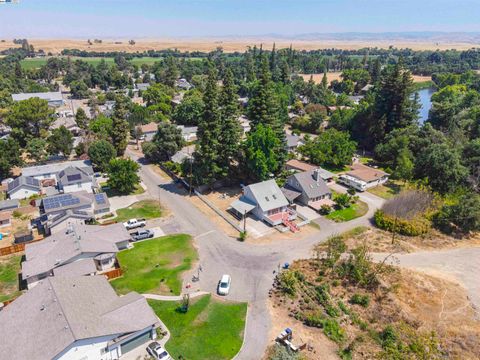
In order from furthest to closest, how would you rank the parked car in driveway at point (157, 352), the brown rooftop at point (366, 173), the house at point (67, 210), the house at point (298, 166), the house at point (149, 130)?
the house at point (149, 130), the house at point (298, 166), the brown rooftop at point (366, 173), the house at point (67, 210), the parked car in driveway at point (157, 352)

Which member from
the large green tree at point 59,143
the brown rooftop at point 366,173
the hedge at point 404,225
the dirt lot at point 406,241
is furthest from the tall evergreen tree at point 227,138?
the large green tree at point 59,143

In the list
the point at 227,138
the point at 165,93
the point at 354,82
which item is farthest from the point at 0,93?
the point at 354,82

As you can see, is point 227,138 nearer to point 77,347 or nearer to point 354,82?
point 77,347

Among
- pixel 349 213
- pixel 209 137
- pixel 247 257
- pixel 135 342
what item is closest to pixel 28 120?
pixel 209 137

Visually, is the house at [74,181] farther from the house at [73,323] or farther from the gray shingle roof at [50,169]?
the house at [73,323]

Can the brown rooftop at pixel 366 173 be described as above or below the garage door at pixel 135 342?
above

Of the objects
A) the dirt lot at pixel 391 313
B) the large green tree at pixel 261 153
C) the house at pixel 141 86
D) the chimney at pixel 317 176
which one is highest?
the large green tree at pixel 261 153

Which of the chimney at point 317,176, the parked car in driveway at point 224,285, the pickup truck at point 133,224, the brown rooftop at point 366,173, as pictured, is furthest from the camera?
the brown rooftop at point 366,173

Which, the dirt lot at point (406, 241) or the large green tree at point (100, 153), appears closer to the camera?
the dirt lot at point (406, 241)
